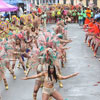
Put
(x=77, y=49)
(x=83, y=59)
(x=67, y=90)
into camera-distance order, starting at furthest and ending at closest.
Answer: (x=77, y=49) → (x=83, y=59) → (x=67, y=90)

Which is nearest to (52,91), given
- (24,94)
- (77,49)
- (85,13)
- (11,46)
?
(24,94)

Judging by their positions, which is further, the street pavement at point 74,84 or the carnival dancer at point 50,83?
the street pavement at point 74,84

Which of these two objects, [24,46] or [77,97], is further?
[24,46]

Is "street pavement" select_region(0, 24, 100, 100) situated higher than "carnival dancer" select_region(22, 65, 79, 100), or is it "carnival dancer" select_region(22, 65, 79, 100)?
"carnival dancer" select_region(22, 65, 79, 100)

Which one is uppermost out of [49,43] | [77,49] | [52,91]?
[49,43]

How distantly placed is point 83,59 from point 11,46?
14.7 ft

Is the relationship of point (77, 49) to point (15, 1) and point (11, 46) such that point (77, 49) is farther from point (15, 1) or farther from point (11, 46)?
point (15, 1)

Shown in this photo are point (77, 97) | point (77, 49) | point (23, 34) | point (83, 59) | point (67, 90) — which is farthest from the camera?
point (77, 49)

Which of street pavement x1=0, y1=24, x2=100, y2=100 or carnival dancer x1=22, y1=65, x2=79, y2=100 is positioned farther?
street pavement x1=0, y1=24, x2=100, y2=100

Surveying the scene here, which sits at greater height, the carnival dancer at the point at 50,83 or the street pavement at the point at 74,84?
the carnival dancer at the point at 50,83

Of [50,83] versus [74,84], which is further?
[74,84]

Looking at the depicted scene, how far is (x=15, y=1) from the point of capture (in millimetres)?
27516

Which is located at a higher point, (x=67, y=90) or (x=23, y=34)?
(x=23, y=34)

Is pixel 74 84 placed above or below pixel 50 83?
below
